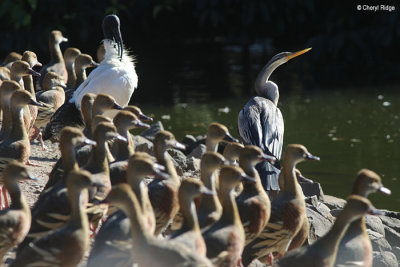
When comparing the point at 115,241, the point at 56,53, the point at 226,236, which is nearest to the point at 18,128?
the point at 115,241

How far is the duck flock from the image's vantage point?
4.93m

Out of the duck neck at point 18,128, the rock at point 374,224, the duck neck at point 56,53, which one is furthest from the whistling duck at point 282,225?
the duck neck at point 56,53

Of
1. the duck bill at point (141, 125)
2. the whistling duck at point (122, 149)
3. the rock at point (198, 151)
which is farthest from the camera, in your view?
the rock at point (198, 151)

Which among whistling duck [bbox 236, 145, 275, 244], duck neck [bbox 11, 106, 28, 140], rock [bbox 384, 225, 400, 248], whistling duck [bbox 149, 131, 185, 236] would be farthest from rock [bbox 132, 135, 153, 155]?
whistling duck [bbox 236, 145, 275, 244]

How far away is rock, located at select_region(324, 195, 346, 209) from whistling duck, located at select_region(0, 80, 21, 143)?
339 centimetres

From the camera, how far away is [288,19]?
18.5 m

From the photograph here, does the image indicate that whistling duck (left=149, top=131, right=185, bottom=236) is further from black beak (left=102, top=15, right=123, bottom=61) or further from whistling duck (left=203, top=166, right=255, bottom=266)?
black beak (left=102, top=15, right=123, bottom=61)

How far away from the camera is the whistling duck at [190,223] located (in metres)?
4.91

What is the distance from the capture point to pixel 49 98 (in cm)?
977

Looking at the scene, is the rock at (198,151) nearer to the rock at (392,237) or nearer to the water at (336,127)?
the water at (336,127)

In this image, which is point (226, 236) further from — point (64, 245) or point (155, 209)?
point (64, 245)

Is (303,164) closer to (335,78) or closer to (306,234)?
(306,234)

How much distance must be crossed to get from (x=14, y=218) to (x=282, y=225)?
1922 mm

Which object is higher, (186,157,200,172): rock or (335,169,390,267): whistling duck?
(335,169,390,267): whistling duck
